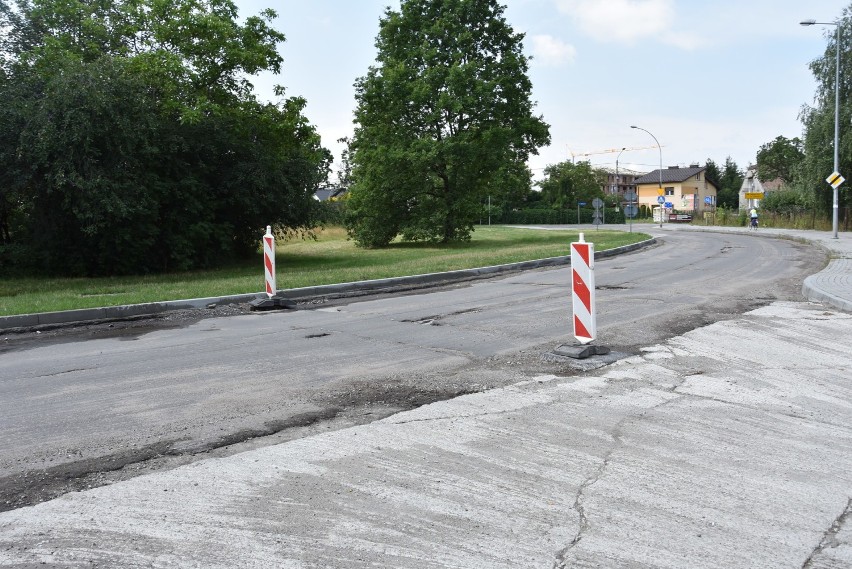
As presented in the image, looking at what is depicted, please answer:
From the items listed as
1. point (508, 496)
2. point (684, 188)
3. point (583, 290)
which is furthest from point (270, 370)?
point (684, 188)

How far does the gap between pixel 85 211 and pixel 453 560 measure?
18334 mm

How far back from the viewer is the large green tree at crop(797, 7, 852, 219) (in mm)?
40769

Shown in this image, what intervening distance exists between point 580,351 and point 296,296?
25.3 feet

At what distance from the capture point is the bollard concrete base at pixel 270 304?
39.7ft

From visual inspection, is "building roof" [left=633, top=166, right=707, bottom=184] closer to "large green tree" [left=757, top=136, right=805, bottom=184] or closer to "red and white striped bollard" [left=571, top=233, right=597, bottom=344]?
"large green tree" [left=757, top=136, right=805, bottom=184]

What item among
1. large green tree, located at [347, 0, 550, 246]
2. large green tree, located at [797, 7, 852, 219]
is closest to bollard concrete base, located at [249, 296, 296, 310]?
large green tree, located at [347, 0, 550, 246]

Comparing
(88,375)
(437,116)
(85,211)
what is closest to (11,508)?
(88,375)

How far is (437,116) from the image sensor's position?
3394cm

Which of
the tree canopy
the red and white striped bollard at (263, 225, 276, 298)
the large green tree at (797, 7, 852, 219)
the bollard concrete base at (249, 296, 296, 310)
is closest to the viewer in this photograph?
the bollard concrete base at (249, 296, 296, 310)

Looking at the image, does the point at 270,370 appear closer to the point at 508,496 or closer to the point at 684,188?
the point at 508,496

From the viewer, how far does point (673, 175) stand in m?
118

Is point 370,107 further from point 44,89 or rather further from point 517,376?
point 517,376

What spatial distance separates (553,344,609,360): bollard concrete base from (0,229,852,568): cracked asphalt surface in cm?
15

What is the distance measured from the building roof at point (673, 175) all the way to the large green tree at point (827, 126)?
71785mm
